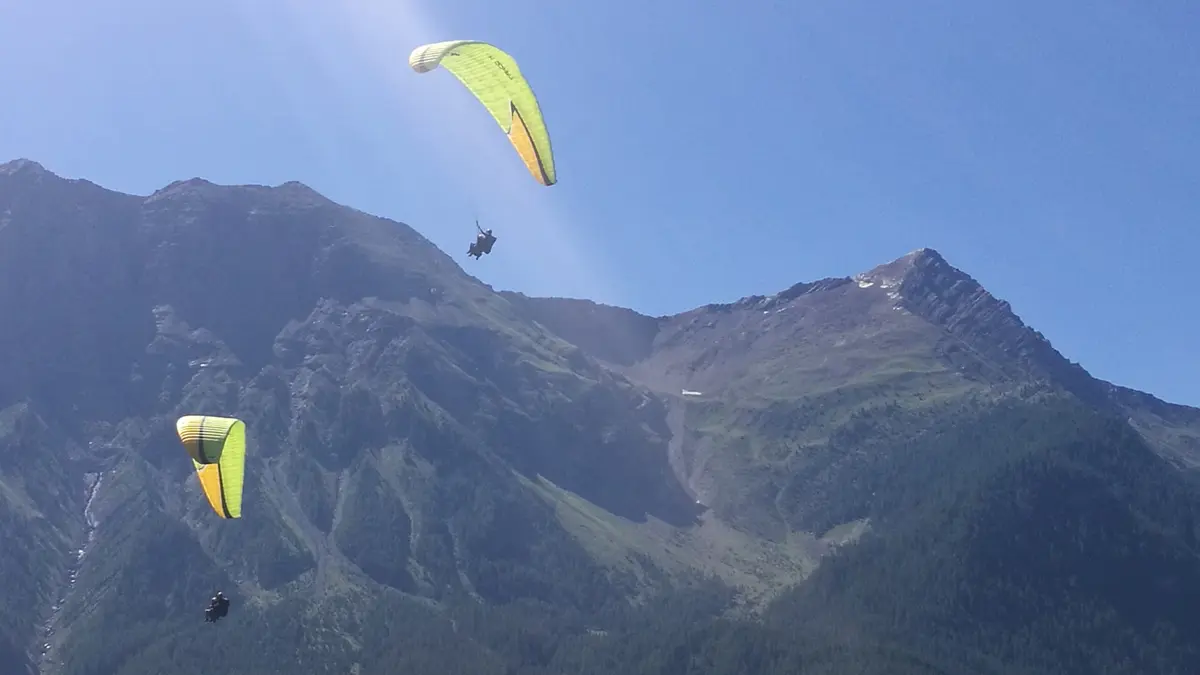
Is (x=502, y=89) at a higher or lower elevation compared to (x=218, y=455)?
higher

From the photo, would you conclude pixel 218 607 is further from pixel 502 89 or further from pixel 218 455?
pixel 502 89

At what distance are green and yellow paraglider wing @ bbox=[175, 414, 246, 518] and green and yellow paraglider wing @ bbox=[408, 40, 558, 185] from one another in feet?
56.6

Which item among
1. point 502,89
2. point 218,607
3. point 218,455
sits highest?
point 502,89

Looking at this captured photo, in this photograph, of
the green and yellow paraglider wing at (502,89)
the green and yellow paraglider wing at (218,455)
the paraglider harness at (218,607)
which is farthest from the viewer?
the green and yellow paraglider wing at (218,455)

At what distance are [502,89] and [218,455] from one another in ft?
64.2

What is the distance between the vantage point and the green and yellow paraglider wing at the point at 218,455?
45.4 m

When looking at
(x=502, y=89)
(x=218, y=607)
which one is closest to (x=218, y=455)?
(x=218, y=607)

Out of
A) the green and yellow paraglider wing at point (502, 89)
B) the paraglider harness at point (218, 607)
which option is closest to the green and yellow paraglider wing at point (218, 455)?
the paraglider harness at point (218, 607)

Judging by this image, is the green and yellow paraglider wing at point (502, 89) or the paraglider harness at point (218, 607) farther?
the paraglider harness at point (218, 607)

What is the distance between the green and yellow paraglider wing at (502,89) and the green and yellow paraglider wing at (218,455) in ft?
56.6

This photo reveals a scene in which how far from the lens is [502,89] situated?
44.7 meters

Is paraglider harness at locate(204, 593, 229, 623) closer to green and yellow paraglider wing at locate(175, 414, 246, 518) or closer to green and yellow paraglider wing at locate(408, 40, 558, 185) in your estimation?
green and yellow paraglider wing at locate(175, 414, 246, 518)

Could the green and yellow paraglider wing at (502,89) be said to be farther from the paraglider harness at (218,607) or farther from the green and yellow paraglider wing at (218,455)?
the paraglider harness at (218,607)

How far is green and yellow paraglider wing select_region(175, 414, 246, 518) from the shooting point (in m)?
45.4
